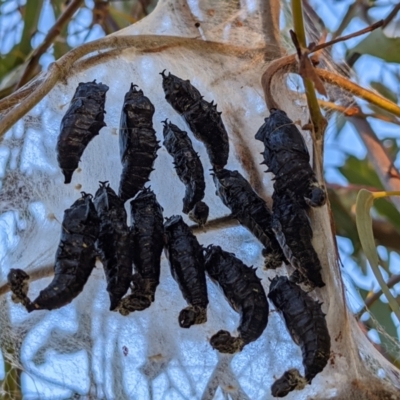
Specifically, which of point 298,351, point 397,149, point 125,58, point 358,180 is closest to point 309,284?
point 298,351

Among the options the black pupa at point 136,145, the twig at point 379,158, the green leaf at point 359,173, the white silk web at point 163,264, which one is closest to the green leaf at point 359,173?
the green leaf at point 359,173

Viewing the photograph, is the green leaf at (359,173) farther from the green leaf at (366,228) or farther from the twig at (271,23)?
the green leaf at (366,228)

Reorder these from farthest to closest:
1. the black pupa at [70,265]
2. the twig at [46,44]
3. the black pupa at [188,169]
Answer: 1. the twig at [46,44]
2. the black pupa at [188,169]
3. the black pupa at [70,265]

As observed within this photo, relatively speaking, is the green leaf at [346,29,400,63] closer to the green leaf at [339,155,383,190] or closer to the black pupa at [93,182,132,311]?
the green leaf at [339,155,383,190]

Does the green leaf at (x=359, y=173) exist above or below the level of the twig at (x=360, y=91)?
above

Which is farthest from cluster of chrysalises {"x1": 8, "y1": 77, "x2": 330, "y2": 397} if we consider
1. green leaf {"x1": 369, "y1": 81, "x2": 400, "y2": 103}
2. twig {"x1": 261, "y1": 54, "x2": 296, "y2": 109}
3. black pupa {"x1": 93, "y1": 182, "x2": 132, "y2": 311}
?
green leaf {"x1": 369, "y1": 81, "x2": 400, "y2": 103}

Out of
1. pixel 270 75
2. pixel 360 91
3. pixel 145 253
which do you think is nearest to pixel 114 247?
pixel 145 253

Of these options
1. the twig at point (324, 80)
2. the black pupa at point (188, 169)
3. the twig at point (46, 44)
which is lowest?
the black pupa at point (188, 169)
